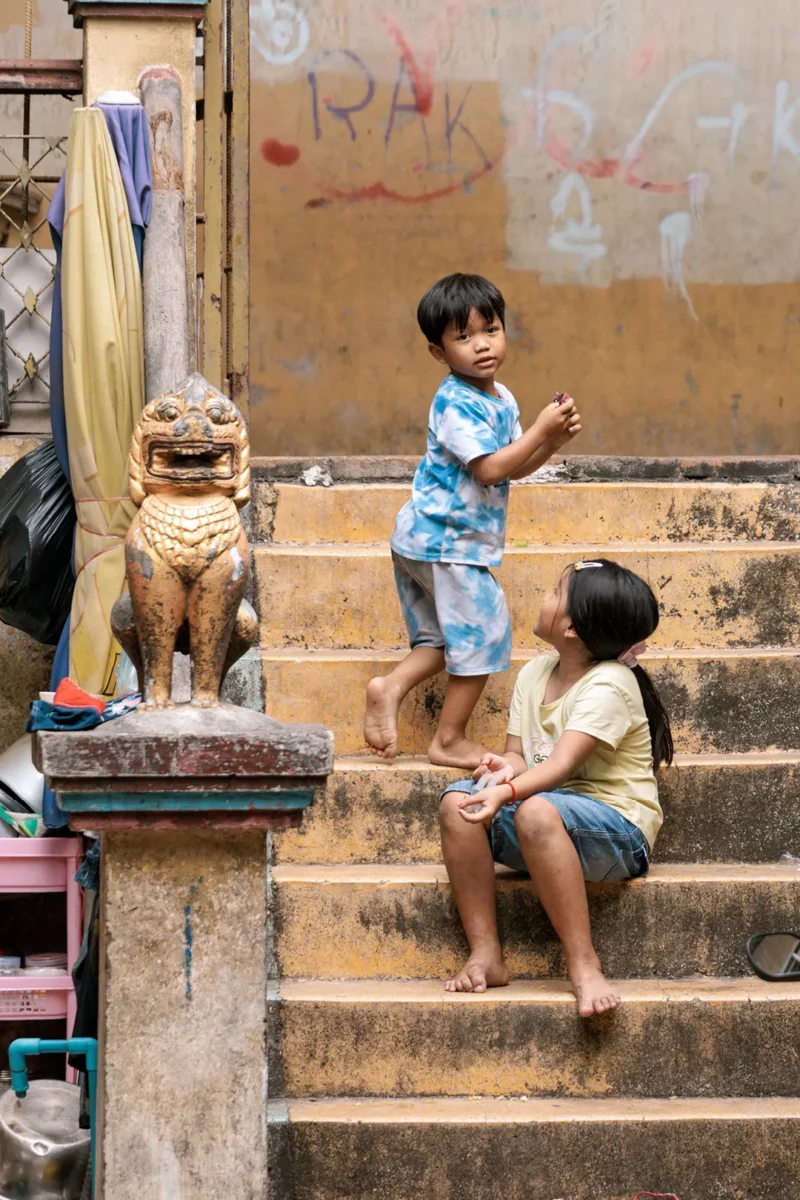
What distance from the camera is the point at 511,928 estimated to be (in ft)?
12.7

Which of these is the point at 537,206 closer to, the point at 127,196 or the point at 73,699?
the point at 127,196

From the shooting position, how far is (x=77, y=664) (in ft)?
15.4

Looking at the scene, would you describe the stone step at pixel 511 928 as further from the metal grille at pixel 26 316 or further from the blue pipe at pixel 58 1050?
the metal grille at pixel 26 316

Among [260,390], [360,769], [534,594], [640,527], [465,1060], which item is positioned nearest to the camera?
[465,1060]

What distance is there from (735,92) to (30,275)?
3.79 meters

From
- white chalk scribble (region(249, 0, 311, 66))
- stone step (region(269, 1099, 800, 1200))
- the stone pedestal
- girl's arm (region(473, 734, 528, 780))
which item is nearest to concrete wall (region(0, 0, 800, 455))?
white chalk scribble (region(249, 0, 311, 66))

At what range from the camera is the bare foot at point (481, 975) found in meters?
3.70

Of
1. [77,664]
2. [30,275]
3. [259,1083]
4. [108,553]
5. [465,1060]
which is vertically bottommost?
[465,1060]

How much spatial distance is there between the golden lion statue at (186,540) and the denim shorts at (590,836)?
1.06 meters

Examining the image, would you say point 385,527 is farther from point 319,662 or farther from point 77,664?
point 77,664

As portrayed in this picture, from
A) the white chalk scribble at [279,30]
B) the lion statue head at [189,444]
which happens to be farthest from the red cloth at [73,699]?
the white chalk scribble at [279,30]

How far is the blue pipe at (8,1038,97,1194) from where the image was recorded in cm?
344

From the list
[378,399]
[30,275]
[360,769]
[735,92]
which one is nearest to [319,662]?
[360,769]

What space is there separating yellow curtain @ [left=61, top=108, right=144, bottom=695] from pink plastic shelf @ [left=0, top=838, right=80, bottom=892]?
61 cm
